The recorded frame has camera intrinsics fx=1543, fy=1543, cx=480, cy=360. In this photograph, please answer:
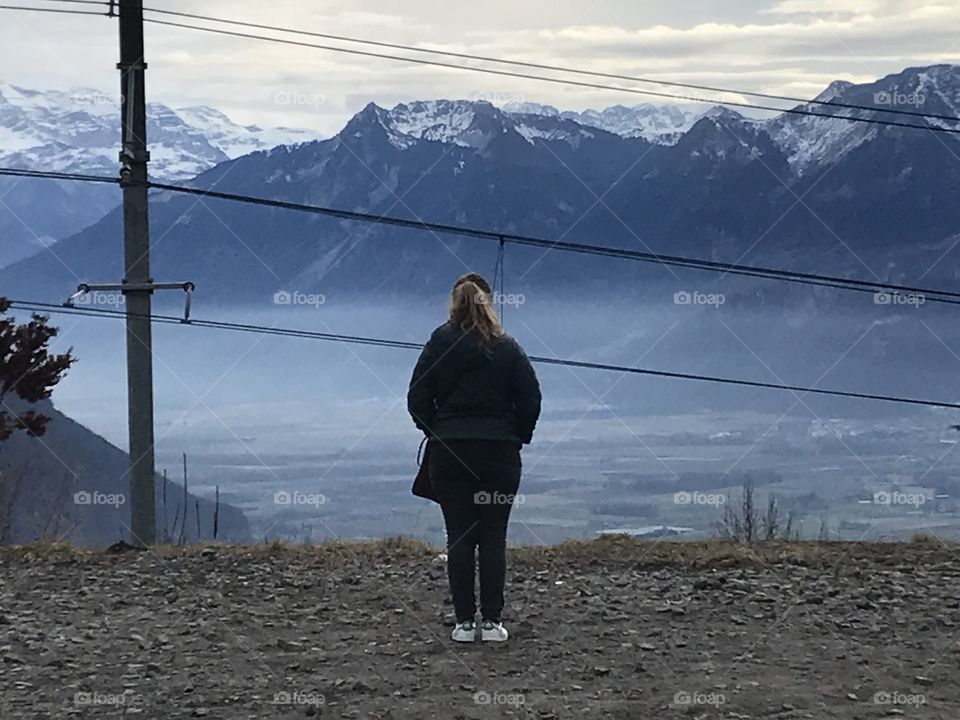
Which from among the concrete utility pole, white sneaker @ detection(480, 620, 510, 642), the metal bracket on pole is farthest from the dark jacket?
the metal bracket on pole

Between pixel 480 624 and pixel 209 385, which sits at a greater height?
pixel 209 385

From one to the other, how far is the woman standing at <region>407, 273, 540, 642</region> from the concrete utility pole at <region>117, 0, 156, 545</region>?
8738mm

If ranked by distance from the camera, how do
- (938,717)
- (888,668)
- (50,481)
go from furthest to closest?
(50,481)
(888,668)
(938,717)

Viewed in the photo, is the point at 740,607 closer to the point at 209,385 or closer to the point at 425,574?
the point at 425,574

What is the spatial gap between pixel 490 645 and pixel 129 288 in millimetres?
9729

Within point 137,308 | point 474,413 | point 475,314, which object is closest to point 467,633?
point 474,413

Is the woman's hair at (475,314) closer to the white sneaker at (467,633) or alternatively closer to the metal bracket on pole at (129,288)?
the white sneaker at (467,633)

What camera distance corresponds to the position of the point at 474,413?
30.3 feet

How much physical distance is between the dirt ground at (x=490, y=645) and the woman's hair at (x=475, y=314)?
1.90 metres

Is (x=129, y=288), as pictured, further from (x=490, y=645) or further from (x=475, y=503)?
(x=490, y=645)

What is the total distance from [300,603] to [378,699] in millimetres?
3041

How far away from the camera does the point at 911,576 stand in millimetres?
11906

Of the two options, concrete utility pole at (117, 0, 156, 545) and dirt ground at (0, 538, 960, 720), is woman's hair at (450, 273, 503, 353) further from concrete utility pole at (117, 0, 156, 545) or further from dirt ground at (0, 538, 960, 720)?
concrete utility pole at (117, 0, 156, 545)

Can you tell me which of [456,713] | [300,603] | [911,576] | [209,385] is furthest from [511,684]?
[209,385]
